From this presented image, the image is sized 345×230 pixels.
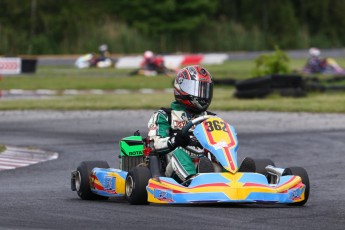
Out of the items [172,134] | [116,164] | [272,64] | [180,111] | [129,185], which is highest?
[180,111]

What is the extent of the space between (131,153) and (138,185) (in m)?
1.11

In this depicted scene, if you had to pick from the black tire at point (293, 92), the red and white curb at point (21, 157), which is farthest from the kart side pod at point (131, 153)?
the black tire at point (293, 92)

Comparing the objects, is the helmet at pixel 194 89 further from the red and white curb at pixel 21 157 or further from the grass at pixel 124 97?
the grass at pixel 124 97

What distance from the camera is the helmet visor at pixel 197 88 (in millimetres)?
8781

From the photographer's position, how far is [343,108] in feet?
67.6

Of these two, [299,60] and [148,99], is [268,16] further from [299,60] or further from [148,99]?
[148,99]

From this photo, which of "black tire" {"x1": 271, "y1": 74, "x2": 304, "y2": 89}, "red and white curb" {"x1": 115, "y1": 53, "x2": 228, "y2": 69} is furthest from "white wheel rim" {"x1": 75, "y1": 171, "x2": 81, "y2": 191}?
"red and white curb" {"x1": 115, "y1": 53, "x2": 228, "y2": 69}

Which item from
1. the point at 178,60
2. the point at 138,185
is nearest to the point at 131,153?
the point at 138,185

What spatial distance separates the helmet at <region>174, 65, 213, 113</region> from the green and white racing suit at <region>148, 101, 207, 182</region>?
0.32 ft

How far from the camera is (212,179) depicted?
785 centimetres

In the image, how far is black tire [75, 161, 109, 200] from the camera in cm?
927

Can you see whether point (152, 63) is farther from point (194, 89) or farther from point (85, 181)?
point (194, 89)

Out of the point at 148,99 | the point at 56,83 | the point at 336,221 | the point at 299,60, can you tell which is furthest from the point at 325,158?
the point at 299,60

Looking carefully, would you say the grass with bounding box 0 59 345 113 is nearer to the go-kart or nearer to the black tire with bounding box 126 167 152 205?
the go-kart
